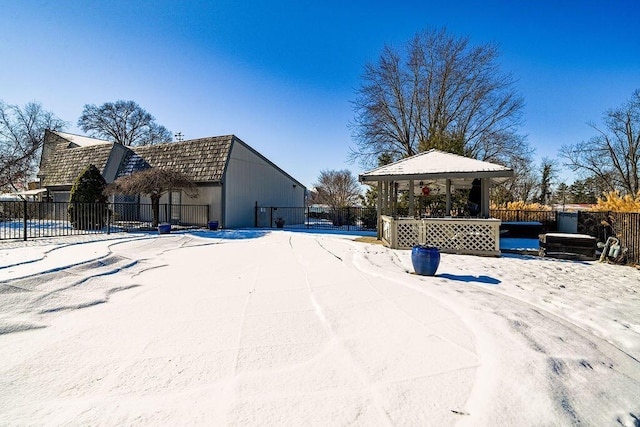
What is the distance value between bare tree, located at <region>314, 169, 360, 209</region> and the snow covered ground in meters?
30.6

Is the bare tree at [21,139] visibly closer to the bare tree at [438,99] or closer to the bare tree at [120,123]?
the bare tree at [120,123]

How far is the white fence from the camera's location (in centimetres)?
952

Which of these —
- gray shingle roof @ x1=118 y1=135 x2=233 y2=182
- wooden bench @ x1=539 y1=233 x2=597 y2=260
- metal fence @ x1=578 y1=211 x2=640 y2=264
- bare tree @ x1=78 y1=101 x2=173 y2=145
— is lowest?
wooden bench @ x1=539 y1=233 x2=597 y2=260

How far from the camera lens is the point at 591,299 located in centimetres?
505

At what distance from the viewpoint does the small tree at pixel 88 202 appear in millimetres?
14203

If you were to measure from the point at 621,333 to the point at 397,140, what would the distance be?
21.2 m

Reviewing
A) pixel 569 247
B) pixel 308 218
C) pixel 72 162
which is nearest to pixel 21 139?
pixel 72 162

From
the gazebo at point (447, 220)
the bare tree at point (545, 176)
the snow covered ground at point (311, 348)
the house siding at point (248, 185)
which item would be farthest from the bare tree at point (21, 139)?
the bare tree at point (545, 176)

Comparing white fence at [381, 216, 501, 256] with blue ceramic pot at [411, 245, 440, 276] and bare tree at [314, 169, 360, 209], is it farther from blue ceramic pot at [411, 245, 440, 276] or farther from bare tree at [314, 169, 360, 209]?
bare tree at [314, 169, 360, 209]

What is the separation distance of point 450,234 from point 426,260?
4305mm

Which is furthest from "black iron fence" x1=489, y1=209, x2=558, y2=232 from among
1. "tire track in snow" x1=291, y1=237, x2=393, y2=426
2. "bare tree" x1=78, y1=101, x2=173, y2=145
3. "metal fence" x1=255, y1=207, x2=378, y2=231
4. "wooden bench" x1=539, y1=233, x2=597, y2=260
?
"bare tree" x1=78, y1=101, x2=173, y2=145

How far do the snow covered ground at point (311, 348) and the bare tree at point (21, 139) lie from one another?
16071mm

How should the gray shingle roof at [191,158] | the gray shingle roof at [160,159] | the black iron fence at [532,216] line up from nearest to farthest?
1. the black iron fence at [532,216]
2. the gray shingle roof at [191,158]
3. the gray shingle roof at [160,159]

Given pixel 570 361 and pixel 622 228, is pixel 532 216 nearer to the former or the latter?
pixel 622 228
